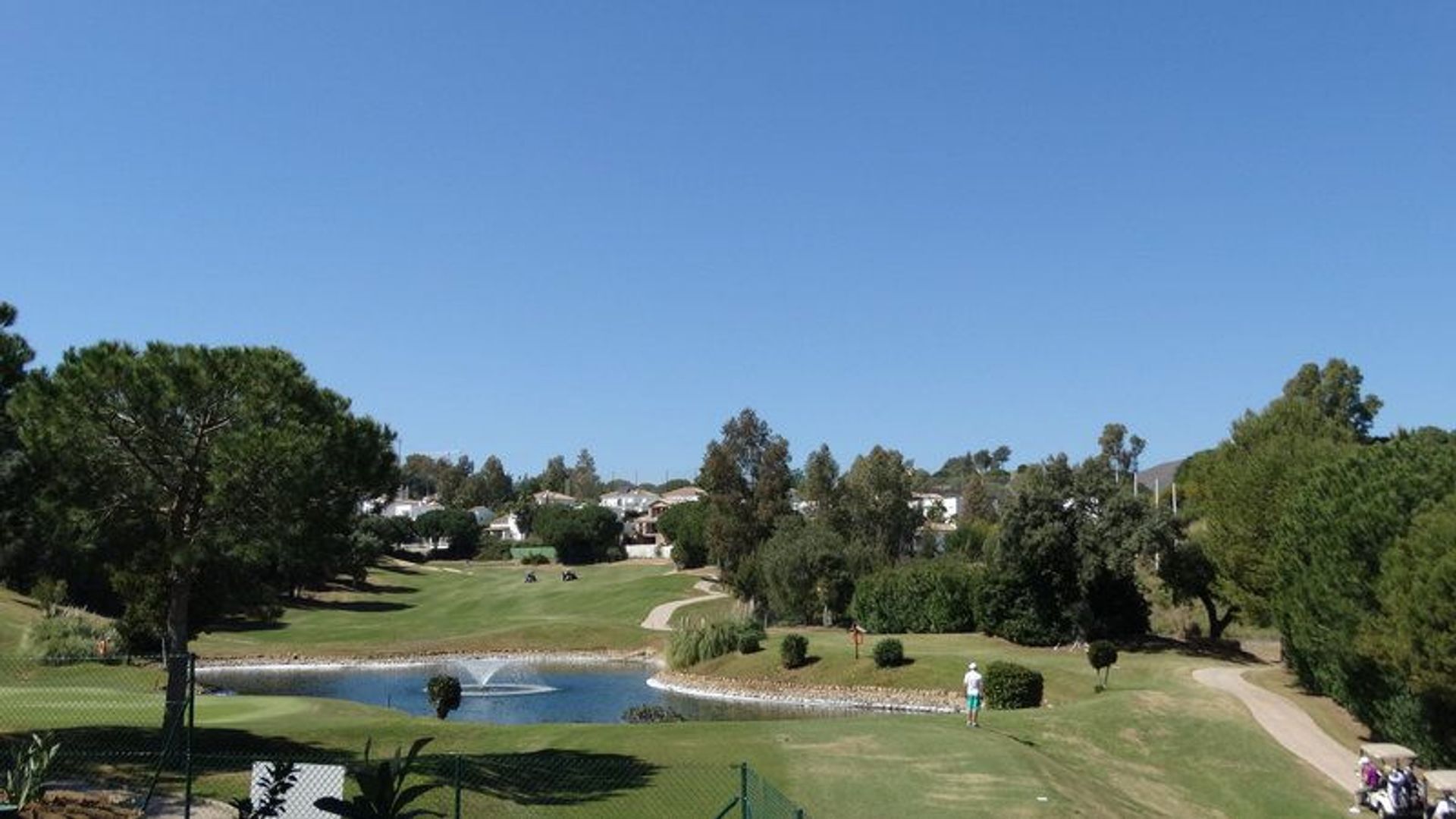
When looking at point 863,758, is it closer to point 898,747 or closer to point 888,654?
point 898,747

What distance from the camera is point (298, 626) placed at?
74.3 metres

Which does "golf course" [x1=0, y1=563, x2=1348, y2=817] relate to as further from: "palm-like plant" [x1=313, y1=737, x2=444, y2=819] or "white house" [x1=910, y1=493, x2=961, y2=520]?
"white house" [x1=910, y1=493, x2=961, y2=520]

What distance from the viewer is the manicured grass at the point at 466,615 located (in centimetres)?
6706

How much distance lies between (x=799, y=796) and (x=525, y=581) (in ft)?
269

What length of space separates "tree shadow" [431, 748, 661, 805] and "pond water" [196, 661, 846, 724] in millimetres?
15070

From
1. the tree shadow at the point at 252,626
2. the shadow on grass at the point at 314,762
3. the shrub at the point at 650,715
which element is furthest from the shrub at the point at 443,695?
the tree shadow at the point at 252,626

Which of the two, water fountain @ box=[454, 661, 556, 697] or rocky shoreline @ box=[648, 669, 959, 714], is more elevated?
rocky shoreline @ box=[648, 669, 959, 714]

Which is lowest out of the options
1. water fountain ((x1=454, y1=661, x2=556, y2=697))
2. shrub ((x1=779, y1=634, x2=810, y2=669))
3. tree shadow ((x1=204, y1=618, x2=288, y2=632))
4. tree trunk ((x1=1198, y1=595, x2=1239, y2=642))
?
water fountain ((x1=454, y1=661, x2=556, y2=697))

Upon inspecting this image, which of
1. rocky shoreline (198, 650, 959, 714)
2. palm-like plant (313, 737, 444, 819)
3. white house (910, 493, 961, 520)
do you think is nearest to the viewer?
palm-like plant (313, 737, 444, 819)

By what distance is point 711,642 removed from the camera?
52156 mm

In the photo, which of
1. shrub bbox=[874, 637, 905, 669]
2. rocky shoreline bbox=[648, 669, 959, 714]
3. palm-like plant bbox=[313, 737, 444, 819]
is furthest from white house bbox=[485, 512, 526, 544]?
palm-like plant bbox=[313, 737, 444, 819]

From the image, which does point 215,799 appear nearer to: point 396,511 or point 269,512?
point 269,512

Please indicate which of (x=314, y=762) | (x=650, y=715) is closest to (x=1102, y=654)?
(x=650, y=715)

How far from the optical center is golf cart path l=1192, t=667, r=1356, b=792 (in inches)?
1059
